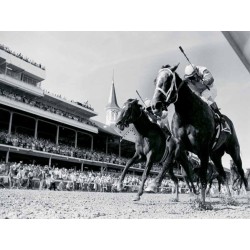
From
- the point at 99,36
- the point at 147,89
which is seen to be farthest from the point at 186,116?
the point at 99,36

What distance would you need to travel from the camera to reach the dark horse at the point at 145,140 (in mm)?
4824

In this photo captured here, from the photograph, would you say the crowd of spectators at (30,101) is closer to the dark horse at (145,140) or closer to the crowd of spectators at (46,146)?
the crowd of spectators at (46,146)

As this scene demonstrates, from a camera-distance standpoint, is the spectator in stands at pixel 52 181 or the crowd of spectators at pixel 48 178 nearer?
the crowd of spectators at pixel 48 178

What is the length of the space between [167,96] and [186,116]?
520 mm

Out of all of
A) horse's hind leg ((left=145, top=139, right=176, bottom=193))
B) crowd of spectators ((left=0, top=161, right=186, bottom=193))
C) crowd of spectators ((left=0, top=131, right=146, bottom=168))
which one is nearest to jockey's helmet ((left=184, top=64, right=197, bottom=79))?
horse's hind leg ((left=145, top=139, right=176, bottom=193))

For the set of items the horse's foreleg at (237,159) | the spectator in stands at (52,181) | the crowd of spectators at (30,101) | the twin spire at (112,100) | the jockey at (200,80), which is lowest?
the spectator in stands at (52,181)

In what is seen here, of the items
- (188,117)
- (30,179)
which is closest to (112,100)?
(188,117)

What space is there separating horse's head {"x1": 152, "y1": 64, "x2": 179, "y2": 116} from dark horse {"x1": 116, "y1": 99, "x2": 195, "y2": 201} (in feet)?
3.33

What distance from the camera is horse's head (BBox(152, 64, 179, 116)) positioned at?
379 cm

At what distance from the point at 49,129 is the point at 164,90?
26.5 ft

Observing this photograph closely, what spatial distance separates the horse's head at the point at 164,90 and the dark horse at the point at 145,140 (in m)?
1.02

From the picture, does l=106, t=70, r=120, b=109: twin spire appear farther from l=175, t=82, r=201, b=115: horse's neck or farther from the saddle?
the saddle

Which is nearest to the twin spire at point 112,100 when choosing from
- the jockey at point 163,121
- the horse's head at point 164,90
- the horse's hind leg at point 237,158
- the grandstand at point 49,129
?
the grandstand at point 49,129
